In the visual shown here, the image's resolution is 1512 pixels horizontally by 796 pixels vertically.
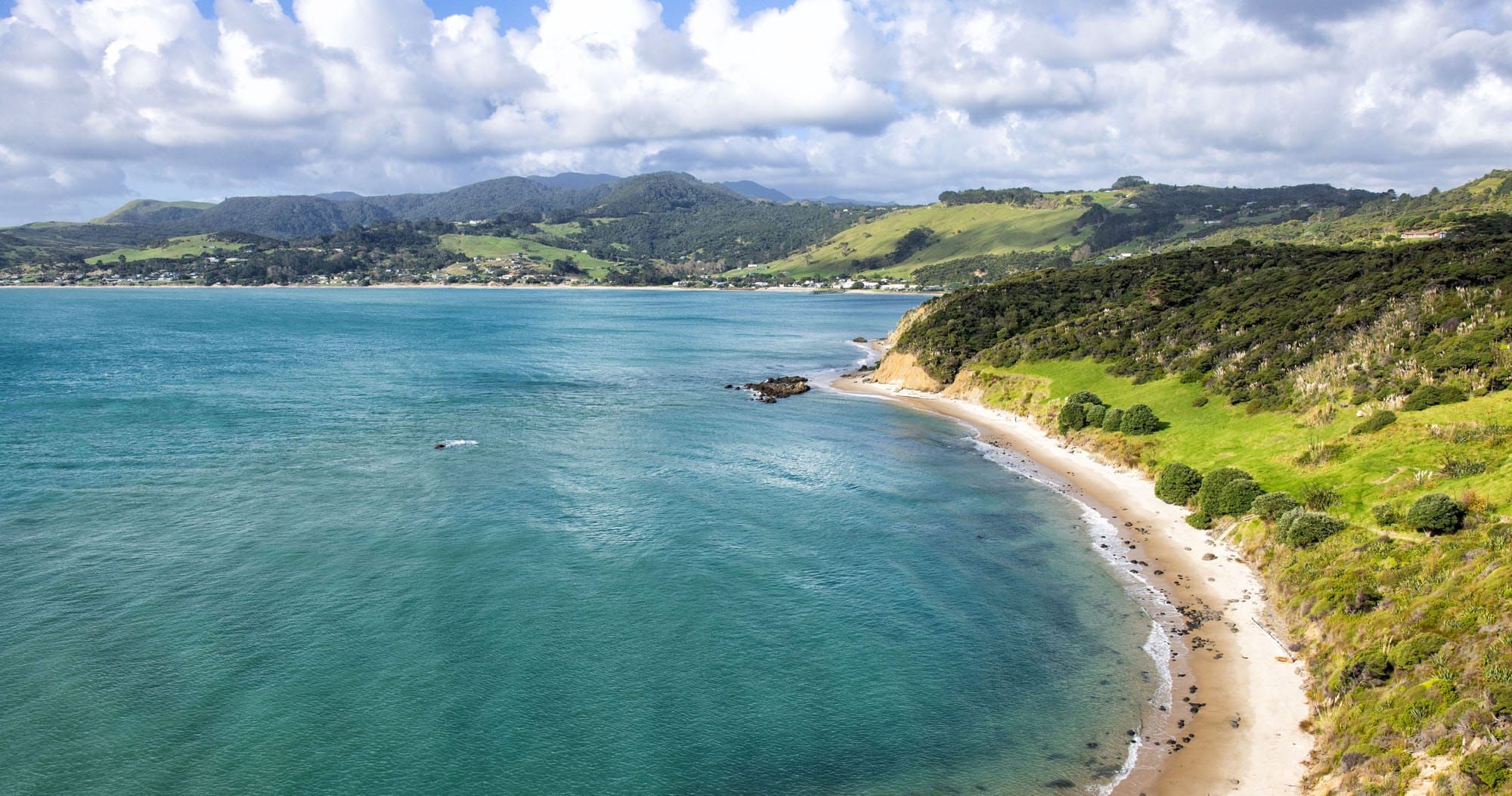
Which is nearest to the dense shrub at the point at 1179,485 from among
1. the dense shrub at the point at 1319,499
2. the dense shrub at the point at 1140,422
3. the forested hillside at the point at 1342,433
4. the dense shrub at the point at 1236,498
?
the forested hillside at the point at 1342,433

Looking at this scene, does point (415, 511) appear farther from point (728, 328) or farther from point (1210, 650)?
point (728, 328)

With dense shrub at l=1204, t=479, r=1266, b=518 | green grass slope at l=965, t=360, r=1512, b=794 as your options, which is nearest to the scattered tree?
green grass slope at l=965, t=360, r=1512, b=794

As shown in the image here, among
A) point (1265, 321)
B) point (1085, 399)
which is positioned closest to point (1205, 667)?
point (1085, 399)

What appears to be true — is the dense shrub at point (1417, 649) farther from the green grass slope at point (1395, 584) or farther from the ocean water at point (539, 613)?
the ocean water at point (539, 613)

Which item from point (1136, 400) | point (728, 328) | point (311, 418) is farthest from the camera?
point (728, 328)

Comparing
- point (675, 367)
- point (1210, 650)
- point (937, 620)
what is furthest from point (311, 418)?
point (1210, 650)
